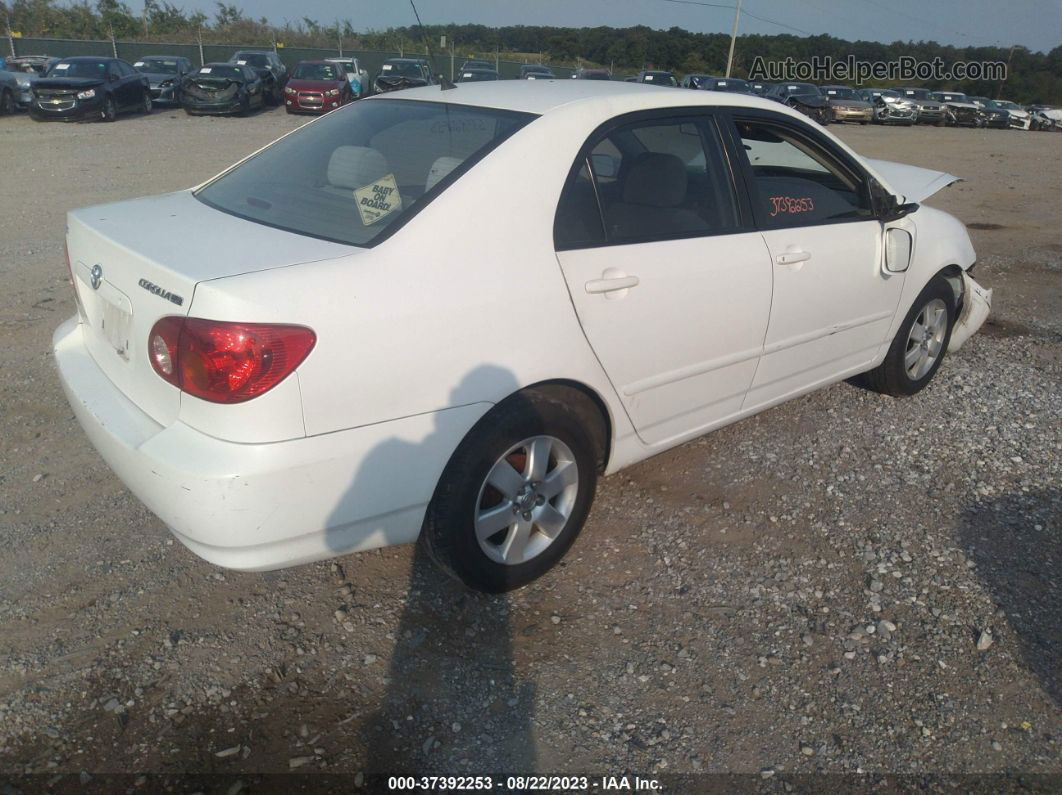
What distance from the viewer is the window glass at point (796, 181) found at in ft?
12.2

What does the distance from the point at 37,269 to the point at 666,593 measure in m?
5.86

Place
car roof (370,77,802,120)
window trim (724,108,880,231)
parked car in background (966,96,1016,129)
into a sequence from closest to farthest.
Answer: car roof (370,77,802,120) < window trim (724,108,880,231) < parked car in background (966,96,1016,129)

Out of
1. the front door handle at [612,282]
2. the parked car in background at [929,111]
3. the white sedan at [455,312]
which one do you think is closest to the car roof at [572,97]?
the white sedan at [455,312]

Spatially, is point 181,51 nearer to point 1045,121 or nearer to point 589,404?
point 1045,121

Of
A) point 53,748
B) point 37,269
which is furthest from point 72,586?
point 37,269

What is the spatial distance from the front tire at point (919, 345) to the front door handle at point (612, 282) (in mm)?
2212

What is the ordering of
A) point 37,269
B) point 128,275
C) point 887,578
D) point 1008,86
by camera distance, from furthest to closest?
point 1008,86 < point 37,269 < point 887,578 < point 128,275

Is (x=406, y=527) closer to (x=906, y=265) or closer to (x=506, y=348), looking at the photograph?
(x=506, y=348)

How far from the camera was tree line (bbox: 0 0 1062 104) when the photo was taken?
138 feet

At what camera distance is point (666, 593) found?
3.18 metres

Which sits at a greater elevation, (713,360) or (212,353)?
(212,353)

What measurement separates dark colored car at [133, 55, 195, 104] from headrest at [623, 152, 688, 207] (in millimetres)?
22380

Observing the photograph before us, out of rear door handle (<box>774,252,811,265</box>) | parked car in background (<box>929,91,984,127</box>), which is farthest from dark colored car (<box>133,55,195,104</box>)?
parked car in background (<box>929,91,984,127</box>)

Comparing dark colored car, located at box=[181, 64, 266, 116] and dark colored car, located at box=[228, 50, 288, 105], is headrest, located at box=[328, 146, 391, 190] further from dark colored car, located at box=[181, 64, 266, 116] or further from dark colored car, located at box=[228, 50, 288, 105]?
dark colored car, located at box=[228, 50, 288, 105]
